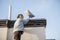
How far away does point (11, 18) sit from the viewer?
1122 centimetres

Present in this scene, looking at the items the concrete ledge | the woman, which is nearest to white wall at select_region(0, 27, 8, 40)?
the concrete ledge

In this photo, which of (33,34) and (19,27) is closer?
(19,27)

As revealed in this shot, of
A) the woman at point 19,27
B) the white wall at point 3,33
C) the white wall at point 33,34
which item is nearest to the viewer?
the woman at point 19,27

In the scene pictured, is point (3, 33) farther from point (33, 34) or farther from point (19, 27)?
point (33, 34)

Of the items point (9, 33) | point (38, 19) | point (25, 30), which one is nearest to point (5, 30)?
point (9, 33)

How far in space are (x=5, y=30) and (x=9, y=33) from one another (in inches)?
9.7

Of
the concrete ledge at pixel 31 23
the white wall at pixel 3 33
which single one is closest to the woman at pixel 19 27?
the concrete ledge at pixel 31 23

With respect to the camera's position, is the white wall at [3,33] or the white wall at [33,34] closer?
the white wall at [33,34]

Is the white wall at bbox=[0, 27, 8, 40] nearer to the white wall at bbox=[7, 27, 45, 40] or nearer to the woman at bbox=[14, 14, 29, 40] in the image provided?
the white wall at bbox=[7, 27, 45, 40]

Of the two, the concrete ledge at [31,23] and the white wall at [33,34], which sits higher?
the concrete ledge at [31,23]

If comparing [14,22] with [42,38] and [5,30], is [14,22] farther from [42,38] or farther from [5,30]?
[42,38]

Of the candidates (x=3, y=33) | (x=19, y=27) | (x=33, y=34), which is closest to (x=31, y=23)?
(x=33, y=34)

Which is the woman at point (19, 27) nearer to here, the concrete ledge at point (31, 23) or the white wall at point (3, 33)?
the concrete ledge at point (31, 23)

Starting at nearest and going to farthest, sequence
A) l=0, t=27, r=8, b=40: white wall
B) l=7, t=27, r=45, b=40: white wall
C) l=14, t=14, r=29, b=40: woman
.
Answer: l=14, t=14, r=29, b=40: woman → l=7, t=27, r=45, b=40: white wall → l=0, t=27, r=8, b=40: white wall
